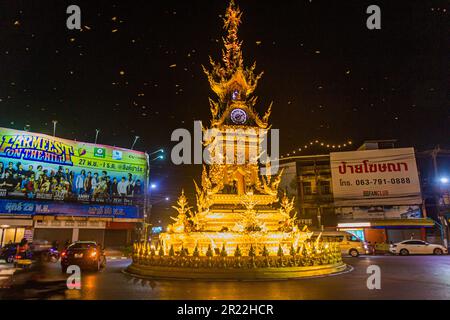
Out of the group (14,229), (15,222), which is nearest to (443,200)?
(15,222)

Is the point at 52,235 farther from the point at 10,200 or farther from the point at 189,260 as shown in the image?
the point at 189,260

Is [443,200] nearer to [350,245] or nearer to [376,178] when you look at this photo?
[376,178]

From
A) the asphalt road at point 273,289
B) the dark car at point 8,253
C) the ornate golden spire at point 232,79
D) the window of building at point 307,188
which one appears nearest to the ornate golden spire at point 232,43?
the ornate golden spire at point 232,79

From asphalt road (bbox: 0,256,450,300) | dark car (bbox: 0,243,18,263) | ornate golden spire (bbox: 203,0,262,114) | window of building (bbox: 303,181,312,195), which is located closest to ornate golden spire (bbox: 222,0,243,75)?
ornate golden spire (bbox: 203,0,262,114)

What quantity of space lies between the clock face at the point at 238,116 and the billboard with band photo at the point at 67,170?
2352 centimetres

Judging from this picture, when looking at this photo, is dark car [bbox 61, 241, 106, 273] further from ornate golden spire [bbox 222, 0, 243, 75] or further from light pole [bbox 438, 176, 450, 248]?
light pole [bbox 438, 176, 450, 248]

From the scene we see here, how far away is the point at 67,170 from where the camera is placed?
3253 centimetres

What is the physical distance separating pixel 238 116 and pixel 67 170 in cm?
2407

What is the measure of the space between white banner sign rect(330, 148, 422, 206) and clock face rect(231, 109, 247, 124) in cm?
2242

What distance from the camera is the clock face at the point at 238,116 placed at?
15.7m

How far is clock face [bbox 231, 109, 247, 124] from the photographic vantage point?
1573 cm

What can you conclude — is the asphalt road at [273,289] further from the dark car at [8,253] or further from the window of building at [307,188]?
the window of building at [307,188]

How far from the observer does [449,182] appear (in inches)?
1287
